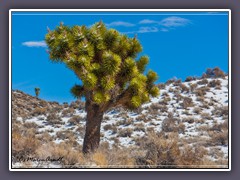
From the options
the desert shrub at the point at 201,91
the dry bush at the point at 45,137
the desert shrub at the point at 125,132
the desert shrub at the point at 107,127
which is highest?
the desert shrub at the point at 201,91

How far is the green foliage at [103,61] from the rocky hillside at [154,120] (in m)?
2.84

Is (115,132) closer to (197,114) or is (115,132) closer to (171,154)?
(197,114)

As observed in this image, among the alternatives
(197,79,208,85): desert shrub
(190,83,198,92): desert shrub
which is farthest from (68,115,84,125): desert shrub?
(197,79,208,85): desert shrub

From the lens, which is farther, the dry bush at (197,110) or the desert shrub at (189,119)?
the dry bush at (197,110)

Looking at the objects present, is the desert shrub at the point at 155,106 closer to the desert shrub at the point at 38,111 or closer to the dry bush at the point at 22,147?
the desert shrub at the point at 38,111

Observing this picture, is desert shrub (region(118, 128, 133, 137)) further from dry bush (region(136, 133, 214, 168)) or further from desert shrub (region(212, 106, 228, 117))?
dry bush (region(136, 133, 214, 168))

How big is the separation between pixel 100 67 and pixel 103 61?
21 centimetres

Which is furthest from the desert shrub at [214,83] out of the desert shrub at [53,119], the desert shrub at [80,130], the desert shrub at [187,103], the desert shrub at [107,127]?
the desert shrub at [53,119]

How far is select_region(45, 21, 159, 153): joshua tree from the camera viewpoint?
11.6 meters

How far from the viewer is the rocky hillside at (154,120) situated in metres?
16.9

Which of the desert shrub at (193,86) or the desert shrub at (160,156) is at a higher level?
the desert shrub at (193,86)
